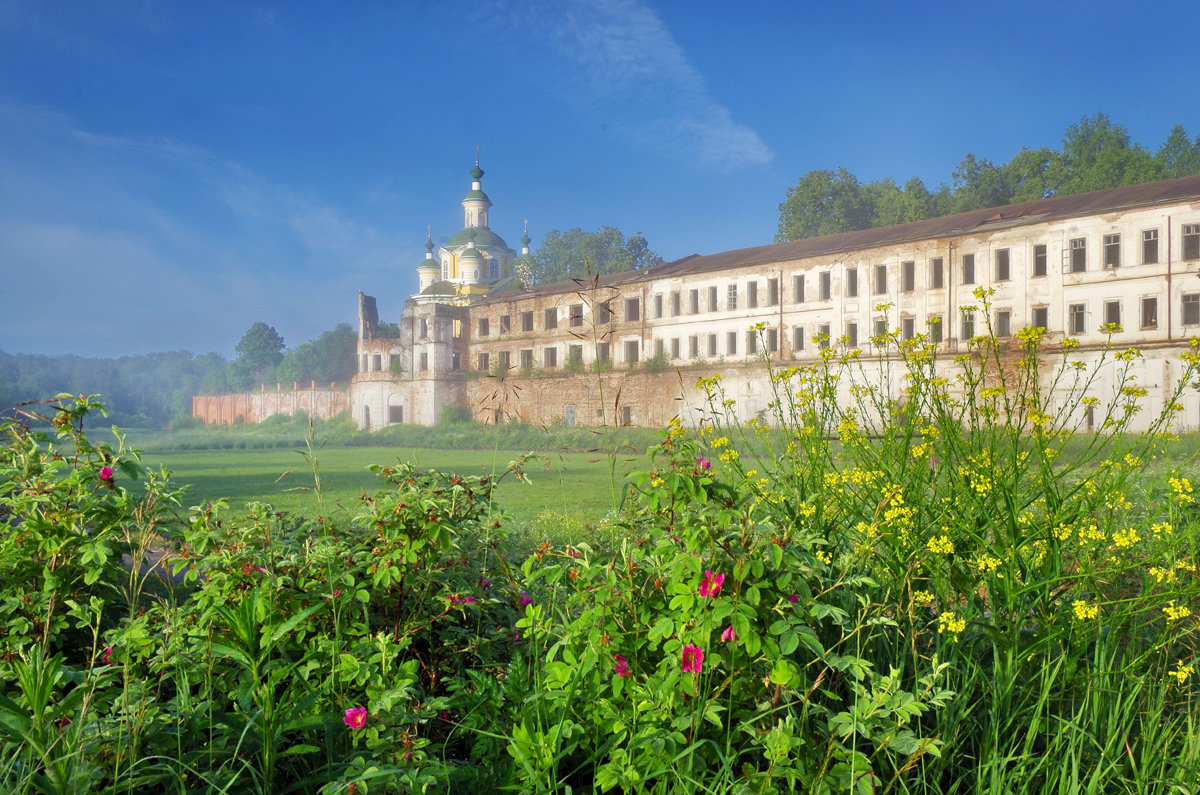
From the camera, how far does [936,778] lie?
5.73ft

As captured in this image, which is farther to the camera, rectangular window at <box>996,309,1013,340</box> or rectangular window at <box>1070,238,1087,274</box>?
rectangular window at <box>996,309,1013,340</box>

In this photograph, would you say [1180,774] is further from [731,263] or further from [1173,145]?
[1173,145]

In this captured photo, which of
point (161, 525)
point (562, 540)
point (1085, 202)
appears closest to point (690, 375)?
point (1085, 202)

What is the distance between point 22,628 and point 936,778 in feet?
8.90

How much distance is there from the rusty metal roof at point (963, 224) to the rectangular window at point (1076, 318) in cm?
240

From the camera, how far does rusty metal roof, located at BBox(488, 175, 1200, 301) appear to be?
18469mm

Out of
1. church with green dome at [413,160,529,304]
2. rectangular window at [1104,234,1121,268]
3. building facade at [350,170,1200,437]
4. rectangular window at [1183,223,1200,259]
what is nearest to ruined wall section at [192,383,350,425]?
building facade at [350,170,1200,437]

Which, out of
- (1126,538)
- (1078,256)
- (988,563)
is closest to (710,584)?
(988,563)

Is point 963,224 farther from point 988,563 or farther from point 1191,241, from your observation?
point 988,563

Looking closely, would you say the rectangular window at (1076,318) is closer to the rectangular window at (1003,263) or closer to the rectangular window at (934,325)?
the rectangular window at (1003,263)

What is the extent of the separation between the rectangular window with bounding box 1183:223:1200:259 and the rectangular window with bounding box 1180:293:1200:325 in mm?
984

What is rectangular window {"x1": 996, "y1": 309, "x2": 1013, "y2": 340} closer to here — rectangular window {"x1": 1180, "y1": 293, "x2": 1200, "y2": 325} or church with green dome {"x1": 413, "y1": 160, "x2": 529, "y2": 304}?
rectangular window {"x1": 1180, "y1": 293, "x2": 1200, "y2": 325}

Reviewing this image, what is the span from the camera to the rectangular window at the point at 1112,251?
18500mm

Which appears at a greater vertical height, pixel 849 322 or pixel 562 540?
pixel 849 322
